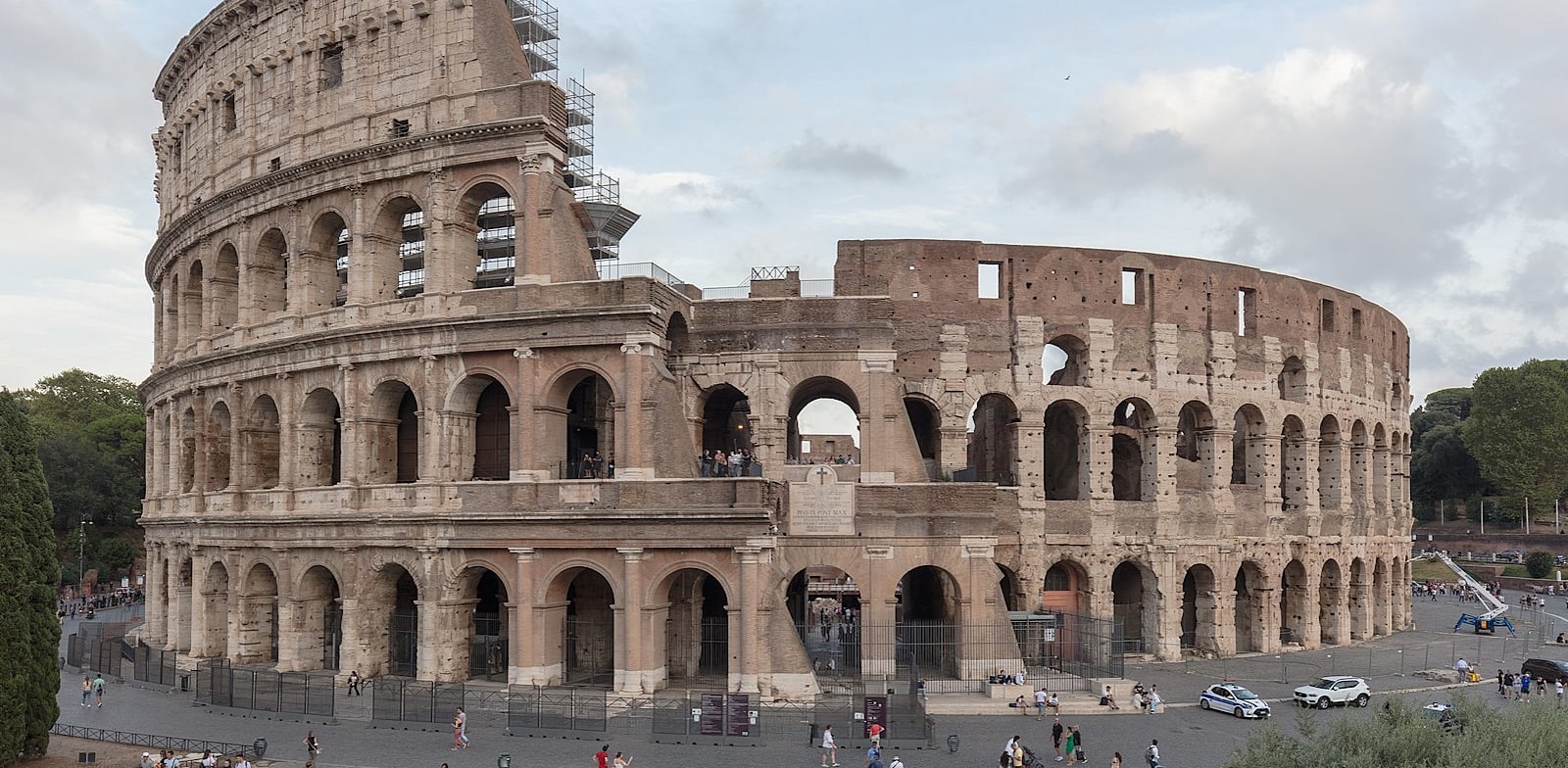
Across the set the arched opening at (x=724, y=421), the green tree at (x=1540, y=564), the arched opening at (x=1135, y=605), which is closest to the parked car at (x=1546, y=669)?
the arched opening at (x=1135, y=605)

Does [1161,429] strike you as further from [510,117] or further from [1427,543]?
[1427,543]

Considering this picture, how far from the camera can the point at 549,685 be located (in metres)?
27.8

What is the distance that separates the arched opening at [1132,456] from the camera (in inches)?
1419

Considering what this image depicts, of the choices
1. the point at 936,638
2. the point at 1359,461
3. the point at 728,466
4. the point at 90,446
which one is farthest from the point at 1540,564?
the point at 90,446

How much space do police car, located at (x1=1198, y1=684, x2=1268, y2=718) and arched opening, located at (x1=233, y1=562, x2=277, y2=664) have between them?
85.7 feet

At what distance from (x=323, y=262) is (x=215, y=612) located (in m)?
11.5

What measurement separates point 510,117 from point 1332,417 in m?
30.9

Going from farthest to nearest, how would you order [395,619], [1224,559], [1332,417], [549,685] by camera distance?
1. [1332,417]
2. [1224,559]
3. [395,619]
4. [549,685]

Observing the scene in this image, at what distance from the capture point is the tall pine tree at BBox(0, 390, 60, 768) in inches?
850

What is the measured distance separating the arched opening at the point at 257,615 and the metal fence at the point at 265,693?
131 inches

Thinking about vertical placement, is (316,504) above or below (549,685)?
above

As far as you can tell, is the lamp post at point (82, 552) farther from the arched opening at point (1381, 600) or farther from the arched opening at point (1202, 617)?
the arched opening at point (1381, 600)

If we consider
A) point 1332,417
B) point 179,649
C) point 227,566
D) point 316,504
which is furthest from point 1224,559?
point 179,649

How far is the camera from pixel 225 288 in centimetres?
3575
